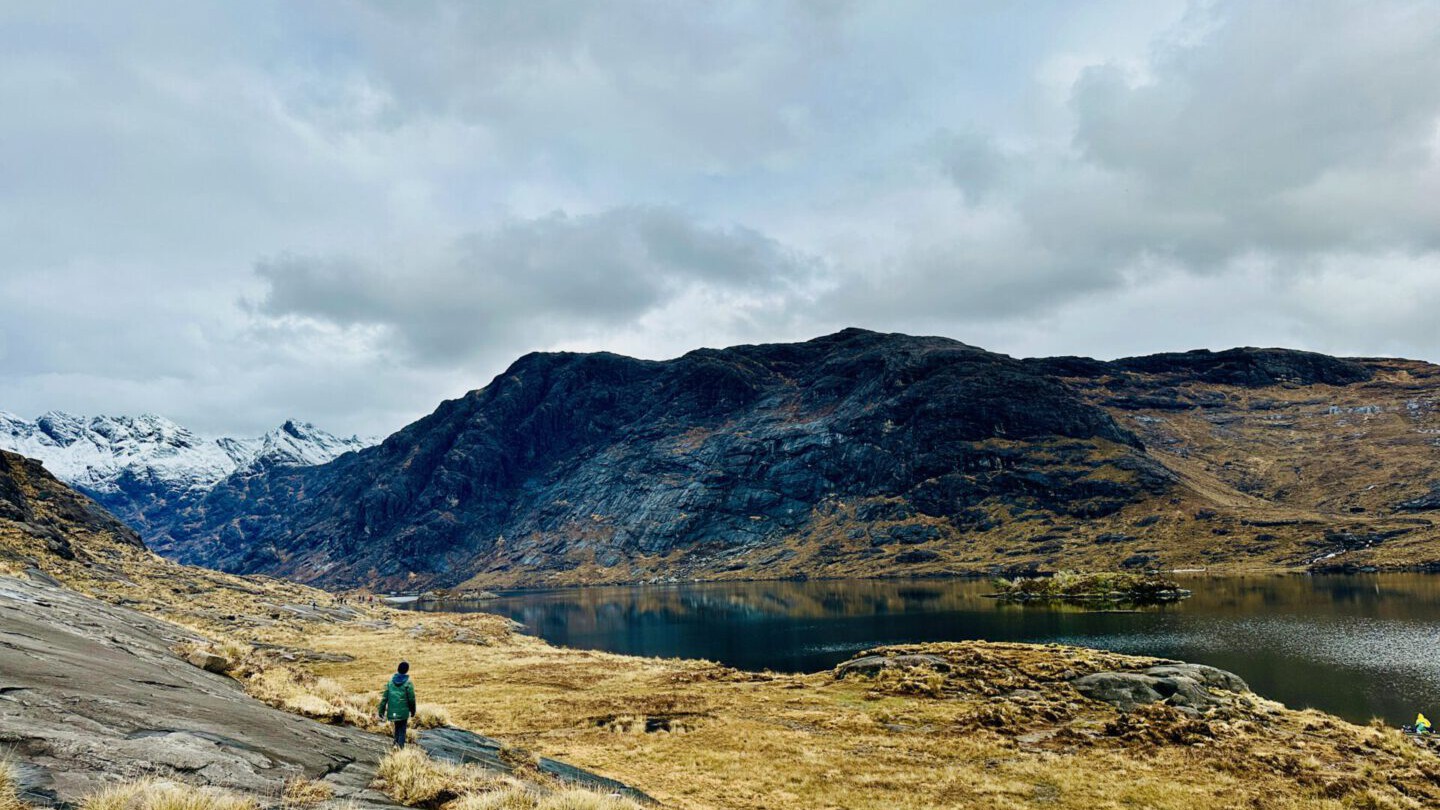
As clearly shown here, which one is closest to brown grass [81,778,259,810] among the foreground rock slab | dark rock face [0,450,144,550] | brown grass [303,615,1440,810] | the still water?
the foreground rock slab

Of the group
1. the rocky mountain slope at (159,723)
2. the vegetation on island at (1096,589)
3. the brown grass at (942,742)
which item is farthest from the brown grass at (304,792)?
the vegetation on island at (1096,589)

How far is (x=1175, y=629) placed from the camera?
77.9m

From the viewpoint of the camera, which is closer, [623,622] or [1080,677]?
[1080,677]

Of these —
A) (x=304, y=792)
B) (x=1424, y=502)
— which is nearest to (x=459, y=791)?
(x=304, y=792)

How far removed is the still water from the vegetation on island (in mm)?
5733

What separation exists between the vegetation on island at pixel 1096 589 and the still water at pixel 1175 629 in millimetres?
5733

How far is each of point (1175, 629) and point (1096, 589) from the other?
4760 centimetres

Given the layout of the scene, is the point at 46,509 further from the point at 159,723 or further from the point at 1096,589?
the point at 1096,589

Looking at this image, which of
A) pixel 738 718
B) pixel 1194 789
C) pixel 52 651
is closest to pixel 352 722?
pixel 52 651

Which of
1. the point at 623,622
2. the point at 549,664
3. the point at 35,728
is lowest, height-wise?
the point at 623,622

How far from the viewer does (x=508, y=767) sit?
1956 centimetres

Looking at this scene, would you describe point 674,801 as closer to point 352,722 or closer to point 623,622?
point 352,722

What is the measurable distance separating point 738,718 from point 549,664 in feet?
81.3

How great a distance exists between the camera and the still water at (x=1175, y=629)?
165 ft
